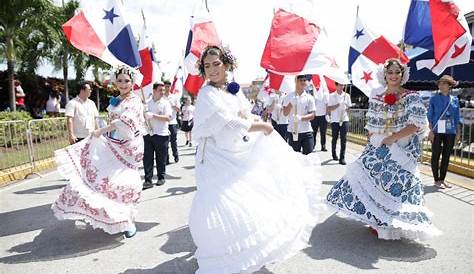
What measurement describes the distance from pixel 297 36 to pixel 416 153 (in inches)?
90.3

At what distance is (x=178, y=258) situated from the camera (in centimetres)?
410

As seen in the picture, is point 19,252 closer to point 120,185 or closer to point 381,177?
point 120,185

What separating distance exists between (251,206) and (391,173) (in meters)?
1.91

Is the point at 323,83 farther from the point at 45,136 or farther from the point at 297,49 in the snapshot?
the point at 45,136

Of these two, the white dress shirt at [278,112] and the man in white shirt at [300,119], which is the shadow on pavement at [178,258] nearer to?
the man in white shirt at [300,119]

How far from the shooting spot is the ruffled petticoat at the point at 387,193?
167 inches

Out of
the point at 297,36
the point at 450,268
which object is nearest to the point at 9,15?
the point at 297,36

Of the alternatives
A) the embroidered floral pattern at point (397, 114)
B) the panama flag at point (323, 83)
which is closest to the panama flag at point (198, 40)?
the panama flag at point (323, 83)

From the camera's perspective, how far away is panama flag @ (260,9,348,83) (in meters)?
5.62

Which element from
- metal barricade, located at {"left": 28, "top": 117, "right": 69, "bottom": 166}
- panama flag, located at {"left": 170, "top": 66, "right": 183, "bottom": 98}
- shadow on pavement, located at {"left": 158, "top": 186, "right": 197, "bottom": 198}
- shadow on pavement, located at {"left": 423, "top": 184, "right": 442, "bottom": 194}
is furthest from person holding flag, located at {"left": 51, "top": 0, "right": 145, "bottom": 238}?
panama flag, located at {"left": 170, "top": 66, "right": 183, "bottom": 98}

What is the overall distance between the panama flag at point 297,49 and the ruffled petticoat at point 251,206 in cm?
210

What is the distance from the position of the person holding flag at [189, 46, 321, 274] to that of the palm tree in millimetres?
18853

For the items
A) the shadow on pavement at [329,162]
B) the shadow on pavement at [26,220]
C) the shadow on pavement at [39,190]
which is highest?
the shadow on pavement at [26,220]

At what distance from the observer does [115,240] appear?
469 cm
